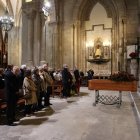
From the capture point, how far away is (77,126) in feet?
19.6

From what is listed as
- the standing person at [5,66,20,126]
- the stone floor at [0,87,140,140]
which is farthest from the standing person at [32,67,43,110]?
the standing person at [5,66,20,126]

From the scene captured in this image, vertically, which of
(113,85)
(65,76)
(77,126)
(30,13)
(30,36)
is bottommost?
(77,126)

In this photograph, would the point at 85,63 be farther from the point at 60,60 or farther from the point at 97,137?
the point at 97,137

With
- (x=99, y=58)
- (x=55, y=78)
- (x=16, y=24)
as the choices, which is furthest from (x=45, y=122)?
(x=16, y=24)

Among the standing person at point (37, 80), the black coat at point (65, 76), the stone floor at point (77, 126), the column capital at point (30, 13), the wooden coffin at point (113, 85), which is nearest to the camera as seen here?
the stone floor at point (77, 126)

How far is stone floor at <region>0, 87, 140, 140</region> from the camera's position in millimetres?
5133

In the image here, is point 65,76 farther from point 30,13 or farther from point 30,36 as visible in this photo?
point 30,13

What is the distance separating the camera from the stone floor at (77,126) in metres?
5.13

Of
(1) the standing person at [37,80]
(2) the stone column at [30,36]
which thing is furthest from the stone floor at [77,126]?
(2) the stone column at [30,36]

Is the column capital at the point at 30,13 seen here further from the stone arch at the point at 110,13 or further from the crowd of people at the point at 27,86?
the stone arch at the point at 110,13

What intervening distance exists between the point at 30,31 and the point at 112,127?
7.43 meters

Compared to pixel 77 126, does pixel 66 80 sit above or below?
above

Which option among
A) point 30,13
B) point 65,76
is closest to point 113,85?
point 65,76

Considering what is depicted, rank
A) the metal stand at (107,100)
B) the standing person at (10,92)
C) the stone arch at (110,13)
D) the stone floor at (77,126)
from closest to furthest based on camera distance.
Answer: the stone floor at (77,126), the standing person at (10,92), the metal stand at (107,100), the stone arch at (110,13)
